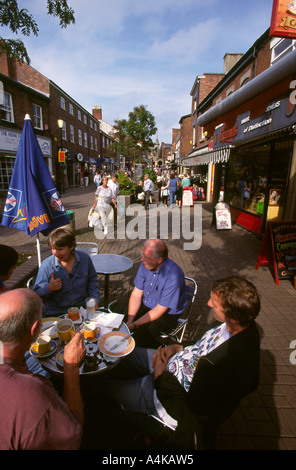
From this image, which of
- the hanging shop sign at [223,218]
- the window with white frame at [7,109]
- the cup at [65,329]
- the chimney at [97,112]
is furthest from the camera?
the chimney at [97,112]

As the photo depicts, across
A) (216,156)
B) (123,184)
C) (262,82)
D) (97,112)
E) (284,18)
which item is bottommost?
(123,184)

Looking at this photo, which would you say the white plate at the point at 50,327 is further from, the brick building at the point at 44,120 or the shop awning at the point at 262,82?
the brick building at the point at 44,120

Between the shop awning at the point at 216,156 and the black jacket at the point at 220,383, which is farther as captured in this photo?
the shop awning at the point at 216,156

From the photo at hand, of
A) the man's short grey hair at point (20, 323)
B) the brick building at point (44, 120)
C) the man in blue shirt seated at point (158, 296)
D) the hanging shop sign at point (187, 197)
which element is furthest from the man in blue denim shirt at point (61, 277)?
the brick building at point (44, 120)

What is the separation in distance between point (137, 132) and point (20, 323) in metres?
26.9

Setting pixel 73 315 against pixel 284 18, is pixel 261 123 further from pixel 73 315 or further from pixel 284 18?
pixel 73 315

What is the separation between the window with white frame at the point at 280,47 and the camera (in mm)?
7055

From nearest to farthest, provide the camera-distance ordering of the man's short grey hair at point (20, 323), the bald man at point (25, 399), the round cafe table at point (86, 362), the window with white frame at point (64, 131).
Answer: the bald man at point (25, 399) → the man's short grey hair at point (20, 323) → the round cafe table at point (86, 362) → the window with white frame at point (64, 131)

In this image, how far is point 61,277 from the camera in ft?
8.67

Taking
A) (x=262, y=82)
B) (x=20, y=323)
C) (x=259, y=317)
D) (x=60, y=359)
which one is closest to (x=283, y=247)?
(x=259, y=317)

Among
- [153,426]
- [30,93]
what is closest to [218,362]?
[153,426]

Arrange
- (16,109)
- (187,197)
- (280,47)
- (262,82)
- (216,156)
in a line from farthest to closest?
1. (16,109)
2. (187,197)
3. (216,156)
4. (280,47)
5. (262,82)

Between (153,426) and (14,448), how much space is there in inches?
45.9

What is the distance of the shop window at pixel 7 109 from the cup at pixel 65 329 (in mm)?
17492
